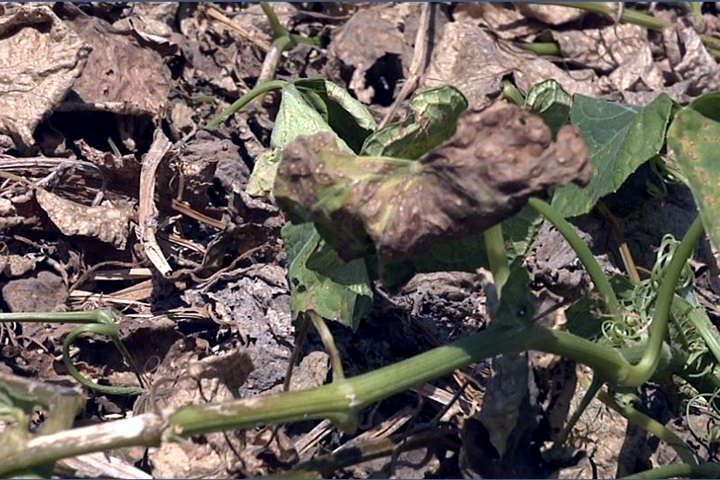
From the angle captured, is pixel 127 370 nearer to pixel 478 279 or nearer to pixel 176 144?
pixel 176 144

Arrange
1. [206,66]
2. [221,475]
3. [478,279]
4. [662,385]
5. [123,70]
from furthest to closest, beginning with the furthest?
1. [206,66]
2. [123,70]
3. [478,279]
4. [662,385]
5. [221,475]

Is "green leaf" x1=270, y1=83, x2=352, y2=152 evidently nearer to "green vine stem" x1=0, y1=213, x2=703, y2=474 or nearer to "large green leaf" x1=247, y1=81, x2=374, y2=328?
"large green leaf" x1=247, y1=81, x2=374, y2=328

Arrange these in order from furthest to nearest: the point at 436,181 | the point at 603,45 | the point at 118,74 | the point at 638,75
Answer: the point at 603,45 < the point at 638,75 < the point at 118,74 < the point at 436,181

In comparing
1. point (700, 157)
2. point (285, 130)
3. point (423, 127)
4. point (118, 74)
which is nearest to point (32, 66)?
point (118, 74)

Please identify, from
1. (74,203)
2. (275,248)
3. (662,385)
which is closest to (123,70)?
(74,203)

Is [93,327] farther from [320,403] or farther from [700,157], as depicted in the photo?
[700,157]

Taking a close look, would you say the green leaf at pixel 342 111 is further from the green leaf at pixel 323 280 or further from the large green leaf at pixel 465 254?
the large green leaf at pixel 465 254
